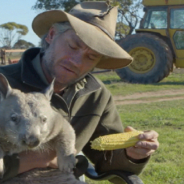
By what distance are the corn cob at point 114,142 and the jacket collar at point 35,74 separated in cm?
33

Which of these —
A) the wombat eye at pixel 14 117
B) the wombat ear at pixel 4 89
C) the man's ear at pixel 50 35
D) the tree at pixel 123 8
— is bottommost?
the tree at pixel 123 8

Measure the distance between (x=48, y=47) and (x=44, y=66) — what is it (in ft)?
0.50

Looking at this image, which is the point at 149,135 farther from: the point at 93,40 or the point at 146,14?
the point at 146,14

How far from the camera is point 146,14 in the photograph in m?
13.5

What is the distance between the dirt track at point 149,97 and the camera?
9648 mm

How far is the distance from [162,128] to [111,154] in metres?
3.60

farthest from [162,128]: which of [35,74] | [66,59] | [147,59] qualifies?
[147,59]

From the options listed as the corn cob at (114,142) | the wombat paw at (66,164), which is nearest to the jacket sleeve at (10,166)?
the wombat paw at (66,164)

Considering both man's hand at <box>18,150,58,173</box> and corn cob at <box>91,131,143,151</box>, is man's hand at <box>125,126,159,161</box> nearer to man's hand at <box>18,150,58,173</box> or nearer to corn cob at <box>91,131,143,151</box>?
corn cob at <box>91,131,143,151</box>

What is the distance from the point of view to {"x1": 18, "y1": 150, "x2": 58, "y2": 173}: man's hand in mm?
2576

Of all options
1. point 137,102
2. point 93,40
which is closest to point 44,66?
point 93,40

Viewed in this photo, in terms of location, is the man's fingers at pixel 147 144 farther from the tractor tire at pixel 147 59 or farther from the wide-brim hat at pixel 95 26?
the tractor tire at pixel 147 59

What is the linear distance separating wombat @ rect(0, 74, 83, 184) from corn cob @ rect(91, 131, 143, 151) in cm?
21

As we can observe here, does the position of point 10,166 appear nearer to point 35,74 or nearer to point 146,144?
point 35,74
